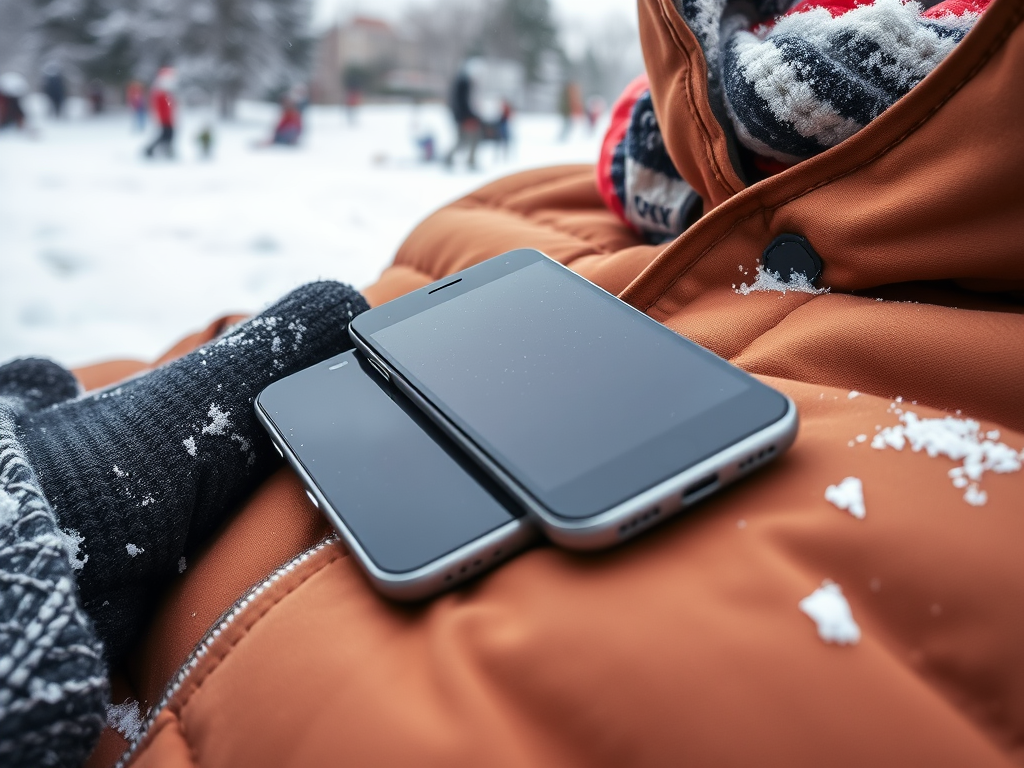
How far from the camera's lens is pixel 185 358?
0.53 m

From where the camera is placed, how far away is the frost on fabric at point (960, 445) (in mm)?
325

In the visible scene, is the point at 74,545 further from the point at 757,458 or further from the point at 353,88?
the point at 353,88

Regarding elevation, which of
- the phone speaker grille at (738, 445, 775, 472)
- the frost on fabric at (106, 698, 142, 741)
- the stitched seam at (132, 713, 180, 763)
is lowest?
the frost on fabric at (106, 698, 142, 741)

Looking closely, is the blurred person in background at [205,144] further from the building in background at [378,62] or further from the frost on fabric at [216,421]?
the frost on fabric at [216,421]

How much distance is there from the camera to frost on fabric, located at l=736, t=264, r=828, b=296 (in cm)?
47

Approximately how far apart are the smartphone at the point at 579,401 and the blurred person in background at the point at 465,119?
2.95m

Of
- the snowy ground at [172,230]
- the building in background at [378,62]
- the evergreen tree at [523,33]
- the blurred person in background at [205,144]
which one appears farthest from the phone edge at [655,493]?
the building in background at [378,62]

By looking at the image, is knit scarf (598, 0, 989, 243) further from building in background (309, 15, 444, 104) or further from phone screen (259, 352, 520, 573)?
building in background (309, 15, 444, 104)

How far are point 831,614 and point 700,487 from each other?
0.08 meters

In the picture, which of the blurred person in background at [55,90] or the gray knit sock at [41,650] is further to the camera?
the blurred person in background at [55,90]

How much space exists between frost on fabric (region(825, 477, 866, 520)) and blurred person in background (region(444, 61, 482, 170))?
312cm

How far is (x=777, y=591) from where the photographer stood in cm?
30

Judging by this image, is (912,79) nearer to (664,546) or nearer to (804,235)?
(804,235)

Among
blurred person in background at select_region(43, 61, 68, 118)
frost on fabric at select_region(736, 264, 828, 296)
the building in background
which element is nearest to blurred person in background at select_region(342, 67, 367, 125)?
the building in background
